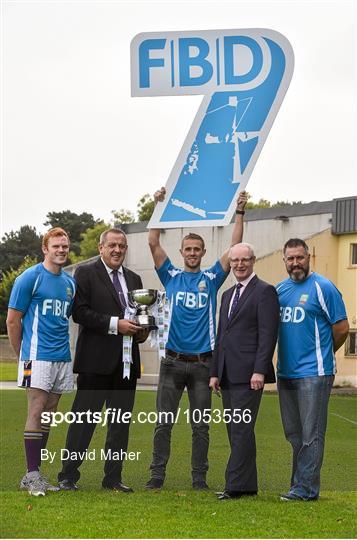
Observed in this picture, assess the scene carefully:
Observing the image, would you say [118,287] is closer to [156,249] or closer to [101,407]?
[156,249]

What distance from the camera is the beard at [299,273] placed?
25.2 ft

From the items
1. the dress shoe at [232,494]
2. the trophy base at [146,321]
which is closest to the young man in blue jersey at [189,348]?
the trophy base at [146,321]

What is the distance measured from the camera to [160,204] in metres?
8.44

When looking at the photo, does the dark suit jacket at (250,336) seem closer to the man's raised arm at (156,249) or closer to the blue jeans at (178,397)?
the blue jeans at (178,397)

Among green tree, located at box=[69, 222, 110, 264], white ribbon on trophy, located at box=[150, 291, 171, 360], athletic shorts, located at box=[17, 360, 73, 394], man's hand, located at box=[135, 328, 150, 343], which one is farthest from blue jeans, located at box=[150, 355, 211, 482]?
green tree, located at box=[69, 222, 110, 264]

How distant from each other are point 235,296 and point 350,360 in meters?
25.2

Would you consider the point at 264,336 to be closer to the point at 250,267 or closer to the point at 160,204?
the point at 250,267

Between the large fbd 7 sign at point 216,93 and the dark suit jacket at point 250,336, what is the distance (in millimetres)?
1175

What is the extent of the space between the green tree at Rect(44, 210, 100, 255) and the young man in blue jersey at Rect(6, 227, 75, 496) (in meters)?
47.1

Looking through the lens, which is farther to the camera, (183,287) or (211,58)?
(211,58)

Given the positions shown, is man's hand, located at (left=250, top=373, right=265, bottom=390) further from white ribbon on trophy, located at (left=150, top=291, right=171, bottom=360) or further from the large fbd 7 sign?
the large fbd 7 sign

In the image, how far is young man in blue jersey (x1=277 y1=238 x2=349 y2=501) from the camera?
7.62m

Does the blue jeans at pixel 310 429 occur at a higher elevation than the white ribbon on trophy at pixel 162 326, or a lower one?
lower

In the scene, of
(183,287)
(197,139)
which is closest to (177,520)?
(183,287)
